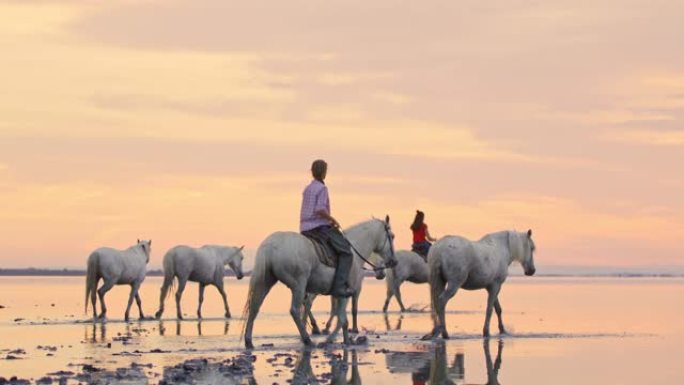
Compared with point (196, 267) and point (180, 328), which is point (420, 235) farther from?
point (180, 328)

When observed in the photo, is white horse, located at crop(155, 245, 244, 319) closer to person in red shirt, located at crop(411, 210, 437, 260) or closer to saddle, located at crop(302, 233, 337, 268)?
person in red shirt, located at crop(411, 210, 437, 260)

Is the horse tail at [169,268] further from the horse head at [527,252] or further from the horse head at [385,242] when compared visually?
the horse head at [385,242]

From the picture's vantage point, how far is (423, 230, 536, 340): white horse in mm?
23266

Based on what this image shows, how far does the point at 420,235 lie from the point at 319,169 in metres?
13.4

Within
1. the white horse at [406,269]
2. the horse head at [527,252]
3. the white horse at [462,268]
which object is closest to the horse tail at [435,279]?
the white horse at [462,268]

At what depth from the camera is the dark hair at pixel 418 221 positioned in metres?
31.9

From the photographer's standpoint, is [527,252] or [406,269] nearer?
[527,252]

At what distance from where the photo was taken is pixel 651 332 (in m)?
25.9

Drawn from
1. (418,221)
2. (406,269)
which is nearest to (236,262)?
(406,269)

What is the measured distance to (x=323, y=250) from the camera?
20.4m

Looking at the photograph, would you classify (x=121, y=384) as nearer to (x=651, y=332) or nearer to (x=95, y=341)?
(x=95, y=341)

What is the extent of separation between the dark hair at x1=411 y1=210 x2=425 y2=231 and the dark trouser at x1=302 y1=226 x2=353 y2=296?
436 inches

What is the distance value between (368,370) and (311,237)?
14.8ft

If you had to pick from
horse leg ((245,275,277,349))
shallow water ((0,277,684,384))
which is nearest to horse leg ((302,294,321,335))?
shallow water ((0,277,684,384))
